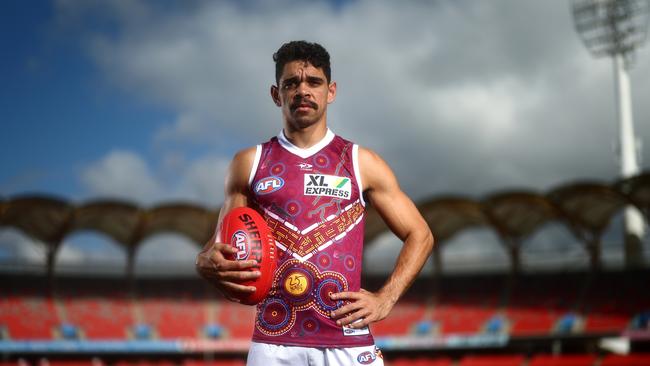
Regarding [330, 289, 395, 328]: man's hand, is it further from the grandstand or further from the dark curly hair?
the grandstand

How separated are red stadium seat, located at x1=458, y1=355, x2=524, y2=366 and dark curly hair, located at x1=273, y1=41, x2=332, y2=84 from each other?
28045mm

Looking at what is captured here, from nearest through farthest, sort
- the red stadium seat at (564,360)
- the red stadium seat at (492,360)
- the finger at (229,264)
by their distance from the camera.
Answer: the finger at (229,264) → the red stadium seat at (564,360) → the red stadium seat at (492,360)

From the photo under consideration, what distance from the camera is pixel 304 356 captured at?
324 centimetres

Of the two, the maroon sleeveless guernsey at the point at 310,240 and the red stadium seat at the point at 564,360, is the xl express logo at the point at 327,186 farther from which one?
the red stadium seat at the point at 564,360

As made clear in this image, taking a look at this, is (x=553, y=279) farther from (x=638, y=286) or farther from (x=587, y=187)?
(x=587, y=187)

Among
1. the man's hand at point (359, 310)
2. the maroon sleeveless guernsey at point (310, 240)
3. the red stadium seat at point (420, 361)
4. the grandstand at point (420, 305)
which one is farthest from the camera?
the red stadium seat at point (420, 361)

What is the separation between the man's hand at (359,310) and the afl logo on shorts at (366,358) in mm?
186

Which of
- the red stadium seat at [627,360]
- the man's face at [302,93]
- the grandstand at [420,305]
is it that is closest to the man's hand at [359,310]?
the man's face at [302,93]

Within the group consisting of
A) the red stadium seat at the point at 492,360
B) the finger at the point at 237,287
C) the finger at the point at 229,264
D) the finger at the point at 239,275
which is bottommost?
the red stadium seat at the point at 492,360

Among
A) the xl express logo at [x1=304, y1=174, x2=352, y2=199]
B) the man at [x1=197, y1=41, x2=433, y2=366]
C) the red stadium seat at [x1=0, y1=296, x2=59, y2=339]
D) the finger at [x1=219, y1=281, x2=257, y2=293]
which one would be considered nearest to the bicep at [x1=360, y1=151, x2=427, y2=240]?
the man at [x1=197, y1=41, x2=433, y2=366]

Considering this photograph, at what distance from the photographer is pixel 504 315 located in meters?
31.3

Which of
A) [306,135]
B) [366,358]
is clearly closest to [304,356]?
[366,358]

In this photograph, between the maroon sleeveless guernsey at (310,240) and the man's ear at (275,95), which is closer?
the maroon sleeveless guernsey at (310,240)

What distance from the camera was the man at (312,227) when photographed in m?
3.23
